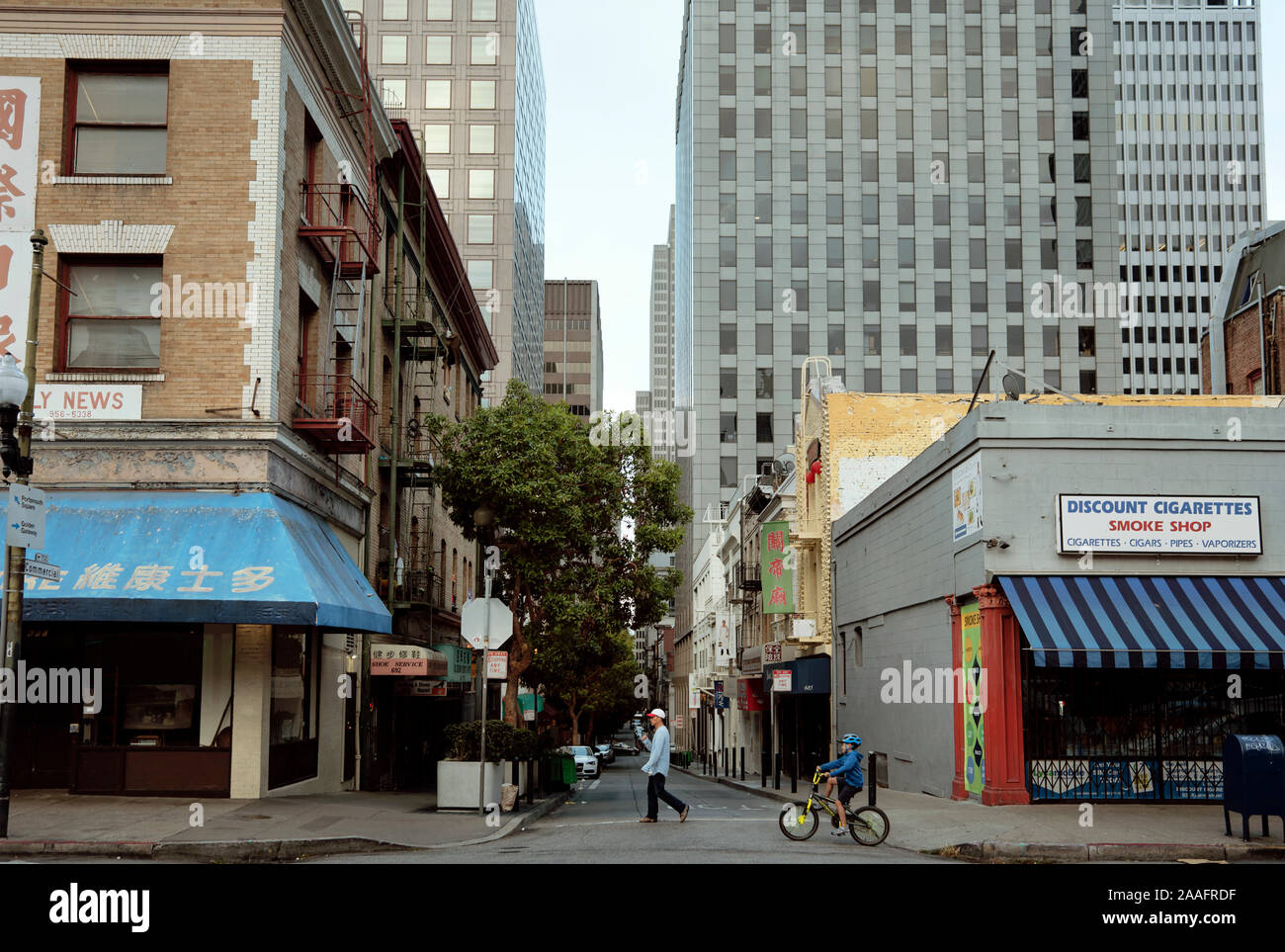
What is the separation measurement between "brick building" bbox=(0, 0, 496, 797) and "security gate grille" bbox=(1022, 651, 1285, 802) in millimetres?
11025

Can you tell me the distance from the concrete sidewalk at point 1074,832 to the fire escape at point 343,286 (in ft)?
37.9

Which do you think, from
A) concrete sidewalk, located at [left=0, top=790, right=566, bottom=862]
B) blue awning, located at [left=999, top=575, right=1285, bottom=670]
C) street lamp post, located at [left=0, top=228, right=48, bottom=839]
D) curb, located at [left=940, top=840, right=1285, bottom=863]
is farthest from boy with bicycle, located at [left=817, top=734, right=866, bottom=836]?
street lamp post, located at [left=0, top=228, right=48, bottom=839]

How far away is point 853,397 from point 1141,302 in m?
104

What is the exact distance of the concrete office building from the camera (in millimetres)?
153000

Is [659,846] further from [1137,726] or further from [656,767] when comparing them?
[1137,726]

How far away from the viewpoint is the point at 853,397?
33.2 metres

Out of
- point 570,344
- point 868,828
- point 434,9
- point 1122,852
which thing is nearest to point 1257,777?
point 1122,852

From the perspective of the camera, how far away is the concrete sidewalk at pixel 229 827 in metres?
13.5

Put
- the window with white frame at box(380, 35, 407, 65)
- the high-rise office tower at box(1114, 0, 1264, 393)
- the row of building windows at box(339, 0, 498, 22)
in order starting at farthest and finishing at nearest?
the high-rise office tower at box(1114, 0, 1264, 393) → the row of building windows at box(339, 0, 498, 22) → the window with white frame at box(380, 35, 407, 65)

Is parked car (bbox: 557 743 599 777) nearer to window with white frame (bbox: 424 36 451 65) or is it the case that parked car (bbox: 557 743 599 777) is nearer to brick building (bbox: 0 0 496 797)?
brick building (bbox: 0 0 496 797)

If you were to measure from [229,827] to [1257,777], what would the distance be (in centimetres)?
1225
